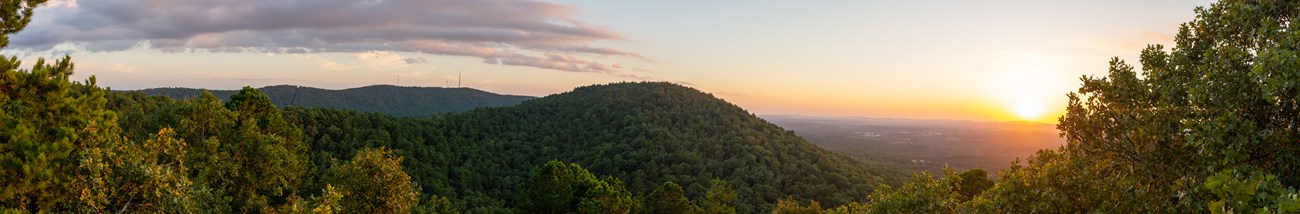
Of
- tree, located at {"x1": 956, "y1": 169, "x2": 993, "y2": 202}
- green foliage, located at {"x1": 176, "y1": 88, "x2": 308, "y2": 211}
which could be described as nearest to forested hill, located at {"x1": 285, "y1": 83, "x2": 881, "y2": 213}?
tree, located at {"x1": 956, "y1": 169, "x2": 993, "y2": 202}

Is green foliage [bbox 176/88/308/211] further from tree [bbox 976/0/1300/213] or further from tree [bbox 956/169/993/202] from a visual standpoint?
tree [bbox 956/169/993/202]

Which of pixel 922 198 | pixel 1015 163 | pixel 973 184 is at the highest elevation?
pixel 1015 163

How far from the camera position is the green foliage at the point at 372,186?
21.1m

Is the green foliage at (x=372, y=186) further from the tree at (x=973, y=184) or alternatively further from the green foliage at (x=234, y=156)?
the tree at (x=973, y=184)

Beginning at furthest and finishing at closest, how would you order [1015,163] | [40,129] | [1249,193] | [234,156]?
[234,156]
[1015,163]
[40,129]
[1249,193]

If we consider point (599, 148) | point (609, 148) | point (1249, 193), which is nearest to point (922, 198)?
point (1249, 193)

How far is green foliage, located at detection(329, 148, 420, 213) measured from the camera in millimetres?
21141

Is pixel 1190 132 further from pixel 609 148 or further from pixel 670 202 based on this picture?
pixel 609 148

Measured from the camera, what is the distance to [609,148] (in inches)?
4441

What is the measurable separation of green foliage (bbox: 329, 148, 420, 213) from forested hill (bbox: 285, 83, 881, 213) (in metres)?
55.1

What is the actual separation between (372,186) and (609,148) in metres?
91.8

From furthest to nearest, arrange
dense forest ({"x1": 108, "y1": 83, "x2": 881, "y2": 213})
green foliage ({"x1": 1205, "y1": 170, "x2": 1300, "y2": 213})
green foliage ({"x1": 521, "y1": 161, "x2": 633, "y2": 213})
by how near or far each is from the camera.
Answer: dense forest ({"x1": 108, "y1": 83, "x2": 881, "y2": 213})
green foliage ({"x1": 521, "y1": 161, "x2": 633, "y2": 213})
green foliage ({"x1": 1205, "y1": 170, "x2": 1300, "y2": 213})

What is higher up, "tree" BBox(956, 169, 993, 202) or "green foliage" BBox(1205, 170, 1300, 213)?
"green foliage" BBox(1205, 170, 1300, 213)

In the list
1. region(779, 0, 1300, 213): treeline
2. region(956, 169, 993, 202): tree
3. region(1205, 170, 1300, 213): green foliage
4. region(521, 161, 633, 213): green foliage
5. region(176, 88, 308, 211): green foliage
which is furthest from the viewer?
region(521, 161, 633, 213): green foliage
